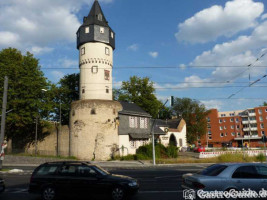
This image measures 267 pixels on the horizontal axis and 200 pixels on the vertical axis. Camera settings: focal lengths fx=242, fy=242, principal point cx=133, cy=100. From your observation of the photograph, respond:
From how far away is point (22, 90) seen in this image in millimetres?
34219

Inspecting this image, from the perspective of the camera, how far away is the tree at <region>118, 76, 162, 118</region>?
2174 inches

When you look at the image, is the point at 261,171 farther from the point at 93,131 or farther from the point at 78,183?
the point at 93,131

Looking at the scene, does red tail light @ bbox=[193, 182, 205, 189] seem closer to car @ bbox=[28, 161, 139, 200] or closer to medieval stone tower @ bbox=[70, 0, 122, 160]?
car @ bbox=[28, 161, 139, 200]

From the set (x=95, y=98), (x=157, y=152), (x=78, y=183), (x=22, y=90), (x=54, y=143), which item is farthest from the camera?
(x=54, y=143)

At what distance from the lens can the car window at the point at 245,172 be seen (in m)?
8.13

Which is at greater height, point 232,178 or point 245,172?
point 245,172

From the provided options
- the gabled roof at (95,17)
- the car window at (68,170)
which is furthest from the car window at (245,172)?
the gabled roof at (95,17)

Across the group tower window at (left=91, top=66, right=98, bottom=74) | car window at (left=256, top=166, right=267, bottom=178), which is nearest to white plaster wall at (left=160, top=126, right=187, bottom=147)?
tower window at (left=91, top=66, right=98, bottom=74)

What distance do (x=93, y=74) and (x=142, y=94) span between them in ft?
70.7

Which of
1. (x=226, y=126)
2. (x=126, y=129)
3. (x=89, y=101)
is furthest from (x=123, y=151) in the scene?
(x=226, y=126)

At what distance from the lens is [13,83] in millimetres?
33594

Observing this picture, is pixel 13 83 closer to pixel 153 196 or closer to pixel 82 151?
pixel 82 151

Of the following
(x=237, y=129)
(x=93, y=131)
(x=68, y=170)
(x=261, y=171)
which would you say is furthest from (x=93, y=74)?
(x=237, y=129)

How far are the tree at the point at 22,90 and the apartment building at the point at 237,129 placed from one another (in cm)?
5984
